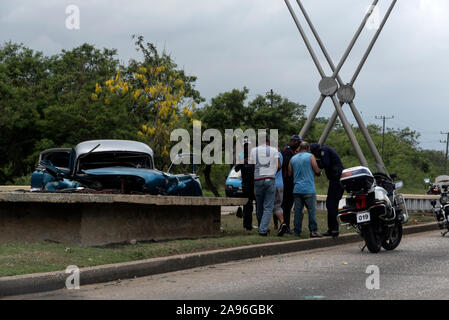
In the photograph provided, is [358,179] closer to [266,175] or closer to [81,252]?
[266,175]

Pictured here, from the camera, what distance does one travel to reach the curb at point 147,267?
757 cm

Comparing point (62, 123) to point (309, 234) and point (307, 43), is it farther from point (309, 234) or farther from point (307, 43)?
point (309, 234)

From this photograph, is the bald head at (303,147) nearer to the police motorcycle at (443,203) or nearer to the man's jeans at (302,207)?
the man's jeans at (302,207)

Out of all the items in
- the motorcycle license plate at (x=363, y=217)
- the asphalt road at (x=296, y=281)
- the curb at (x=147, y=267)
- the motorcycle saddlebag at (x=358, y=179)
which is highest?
the motorcycle saddlebag at (x=358, y=179)

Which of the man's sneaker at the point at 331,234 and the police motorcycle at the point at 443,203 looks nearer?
the man's sneaker at the point at 331,234

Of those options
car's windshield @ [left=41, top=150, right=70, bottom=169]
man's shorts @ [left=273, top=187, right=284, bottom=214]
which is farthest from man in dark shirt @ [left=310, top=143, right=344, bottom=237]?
car's windshield @ [left=41, top=150, right=70, bottom=169]

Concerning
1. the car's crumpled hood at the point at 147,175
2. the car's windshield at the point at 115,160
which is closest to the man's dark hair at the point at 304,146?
the car's crumpled hood at the point at 147,175

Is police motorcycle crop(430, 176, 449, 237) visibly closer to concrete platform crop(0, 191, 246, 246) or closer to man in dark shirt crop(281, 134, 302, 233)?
man in dark shirt crop(281, 134, 302, 233)

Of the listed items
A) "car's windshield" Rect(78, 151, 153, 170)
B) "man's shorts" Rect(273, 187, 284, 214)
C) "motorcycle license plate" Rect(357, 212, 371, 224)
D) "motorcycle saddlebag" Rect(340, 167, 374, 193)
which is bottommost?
"motorcycle license plate" Rect(357, 212, 371, 224)

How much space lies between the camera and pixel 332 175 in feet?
43.7

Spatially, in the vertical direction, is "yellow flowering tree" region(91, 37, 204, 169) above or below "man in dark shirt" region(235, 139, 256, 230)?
above

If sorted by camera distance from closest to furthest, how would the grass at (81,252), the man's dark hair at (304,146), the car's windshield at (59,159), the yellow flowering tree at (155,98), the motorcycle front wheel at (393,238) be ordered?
the grass at (81,252), the motorcycle front wheel at (393,238), the man's dark hair at (304,146), the car's windshield at (59,159), the yellow flowering tree at (155,98)

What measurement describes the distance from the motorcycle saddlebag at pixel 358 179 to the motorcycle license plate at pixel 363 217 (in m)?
0.45

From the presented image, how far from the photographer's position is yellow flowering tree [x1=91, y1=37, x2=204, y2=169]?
34000 mm
